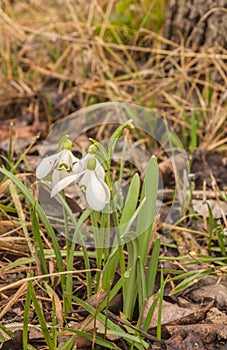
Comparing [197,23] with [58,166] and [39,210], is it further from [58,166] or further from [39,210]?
[58,166]

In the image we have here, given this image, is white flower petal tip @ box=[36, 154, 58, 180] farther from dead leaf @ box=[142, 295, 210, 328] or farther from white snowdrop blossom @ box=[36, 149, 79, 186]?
dead leaf @ box=[142, 295, 210, 328]

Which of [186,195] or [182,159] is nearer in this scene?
[186,195]

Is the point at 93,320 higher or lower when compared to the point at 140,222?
lower

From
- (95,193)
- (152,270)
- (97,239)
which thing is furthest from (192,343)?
(95,193)

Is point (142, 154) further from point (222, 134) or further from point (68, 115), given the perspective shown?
point (68, 115)

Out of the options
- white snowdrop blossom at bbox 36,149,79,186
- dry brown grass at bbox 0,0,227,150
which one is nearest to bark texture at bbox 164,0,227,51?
dry brown grass at bbox 0,0,227,150

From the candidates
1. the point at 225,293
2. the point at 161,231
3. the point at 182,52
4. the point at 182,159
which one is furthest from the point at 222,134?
the point at 225,293
